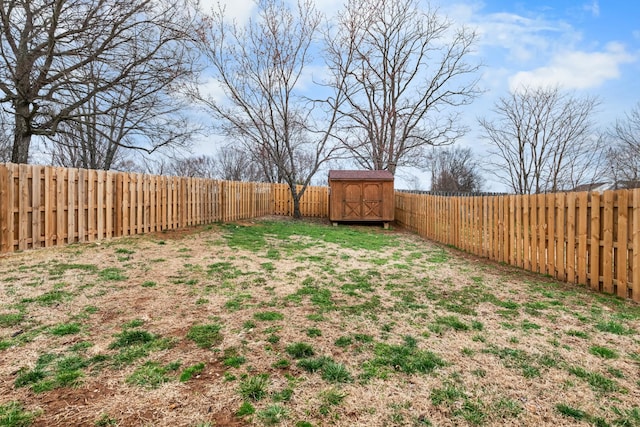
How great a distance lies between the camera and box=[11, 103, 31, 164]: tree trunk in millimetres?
8030

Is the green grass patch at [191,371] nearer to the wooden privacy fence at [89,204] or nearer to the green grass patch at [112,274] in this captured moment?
the green grass patch at [112,274]

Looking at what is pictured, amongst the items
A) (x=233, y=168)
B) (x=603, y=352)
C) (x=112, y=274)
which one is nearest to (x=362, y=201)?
(x=112, y=274)

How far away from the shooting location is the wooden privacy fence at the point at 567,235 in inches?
155

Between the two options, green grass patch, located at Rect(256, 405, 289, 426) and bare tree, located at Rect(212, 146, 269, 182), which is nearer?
green grass patch, located at Rect(256, 405, 289, 426)

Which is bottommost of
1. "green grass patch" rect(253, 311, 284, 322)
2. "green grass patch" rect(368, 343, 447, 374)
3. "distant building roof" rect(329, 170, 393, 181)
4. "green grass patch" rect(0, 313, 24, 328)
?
"green grass patch" rect(368, 343, 447, 374)

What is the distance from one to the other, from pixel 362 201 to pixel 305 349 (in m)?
11.7

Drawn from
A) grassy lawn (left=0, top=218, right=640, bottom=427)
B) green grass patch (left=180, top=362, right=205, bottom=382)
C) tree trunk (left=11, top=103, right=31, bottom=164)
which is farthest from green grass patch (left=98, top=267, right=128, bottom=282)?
tree trunk (left=11, top=103, right=31, bottom=164)

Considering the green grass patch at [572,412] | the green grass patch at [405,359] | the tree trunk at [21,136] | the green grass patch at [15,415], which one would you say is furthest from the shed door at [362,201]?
the green grass patch at [15,415]

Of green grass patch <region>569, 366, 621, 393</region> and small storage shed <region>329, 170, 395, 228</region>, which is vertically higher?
small storage shed <region>329, 170, 395, 228</region>

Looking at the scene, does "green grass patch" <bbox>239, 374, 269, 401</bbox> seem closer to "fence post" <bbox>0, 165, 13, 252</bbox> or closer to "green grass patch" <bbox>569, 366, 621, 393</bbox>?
"green grass patch" <bbox>569, 366, 621, 393</bbox>

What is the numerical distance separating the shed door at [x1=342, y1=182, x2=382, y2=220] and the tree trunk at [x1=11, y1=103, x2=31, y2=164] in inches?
423

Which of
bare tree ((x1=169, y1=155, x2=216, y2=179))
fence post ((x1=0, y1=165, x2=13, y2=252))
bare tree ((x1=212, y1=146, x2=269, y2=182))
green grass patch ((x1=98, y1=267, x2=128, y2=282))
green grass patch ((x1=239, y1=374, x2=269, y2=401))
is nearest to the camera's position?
green grass patch ((x1=239, y1=374, x2=269, y2=401))

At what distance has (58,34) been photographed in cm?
722

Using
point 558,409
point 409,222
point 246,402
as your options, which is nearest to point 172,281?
point 246,402
